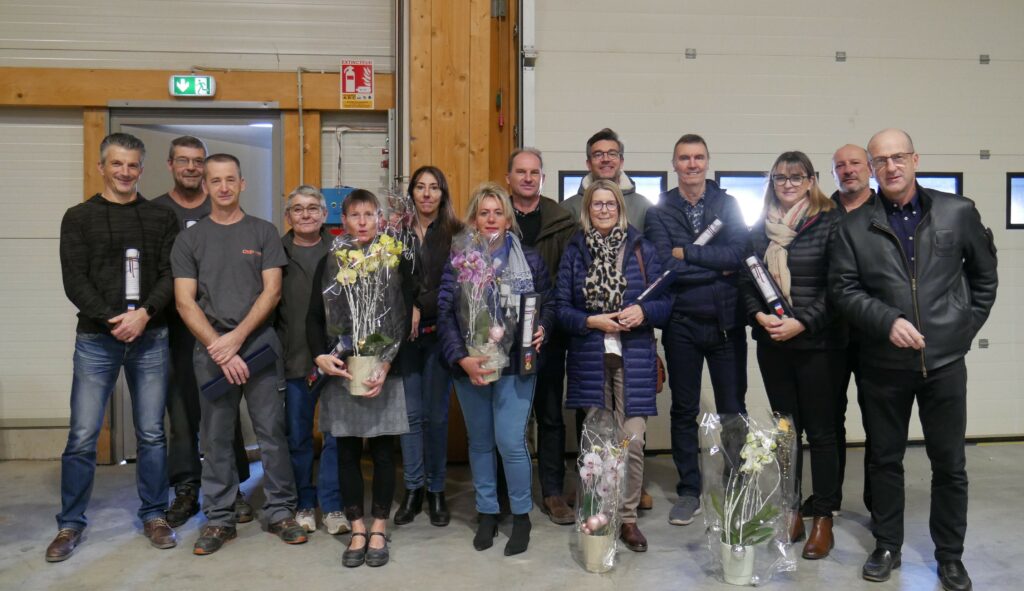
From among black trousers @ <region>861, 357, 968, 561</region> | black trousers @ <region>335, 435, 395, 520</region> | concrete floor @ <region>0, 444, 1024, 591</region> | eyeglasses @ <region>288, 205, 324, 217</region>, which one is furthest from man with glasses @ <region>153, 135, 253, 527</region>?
black trousers @ <region>861, 357, 968, 561</region>

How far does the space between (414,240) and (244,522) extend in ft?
5.02

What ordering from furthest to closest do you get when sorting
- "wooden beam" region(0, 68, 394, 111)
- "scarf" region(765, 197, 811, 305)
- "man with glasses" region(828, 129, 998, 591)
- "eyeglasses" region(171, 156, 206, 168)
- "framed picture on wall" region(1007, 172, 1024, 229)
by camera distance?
"framed picture on wall" region(1007, 172, 1024, 229) → "wooden beam" region(0, 68, 394, 111) → "eyeglasses" region(171, 156, 206, 168) → "scarf" region(765, 197, 811, 305) → "man with glasses" region(828, 129, 998, 591)

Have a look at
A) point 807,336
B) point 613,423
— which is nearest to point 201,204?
point 613,423

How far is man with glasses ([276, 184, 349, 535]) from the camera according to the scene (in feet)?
11.9

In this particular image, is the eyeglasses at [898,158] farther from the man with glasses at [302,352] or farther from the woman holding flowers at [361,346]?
→ the man with glasses at [302,352]

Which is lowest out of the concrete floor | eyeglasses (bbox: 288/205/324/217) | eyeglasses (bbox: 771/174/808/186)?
the concrete floor

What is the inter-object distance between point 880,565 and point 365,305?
2192 mm

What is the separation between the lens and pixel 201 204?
4012mm

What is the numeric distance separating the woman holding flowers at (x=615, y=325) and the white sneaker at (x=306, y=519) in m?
1.29

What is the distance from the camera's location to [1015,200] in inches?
214

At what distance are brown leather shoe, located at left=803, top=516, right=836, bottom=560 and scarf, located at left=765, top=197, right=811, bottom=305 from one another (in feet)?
2.98

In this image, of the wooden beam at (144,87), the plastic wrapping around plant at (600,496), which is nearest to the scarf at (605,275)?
the plastic wrapping around plant at (600,496)

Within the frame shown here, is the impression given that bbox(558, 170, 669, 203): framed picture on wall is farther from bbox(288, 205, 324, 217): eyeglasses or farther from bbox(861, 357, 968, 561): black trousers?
bbox(861, 357, 968, 561): black trousers

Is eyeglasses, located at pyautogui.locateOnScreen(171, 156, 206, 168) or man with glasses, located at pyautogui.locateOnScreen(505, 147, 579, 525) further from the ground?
eyeglasses, located at pyautogui.locateOnScreen(171, 156, 206, 168)
